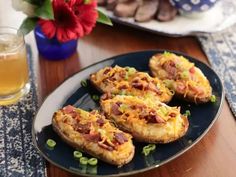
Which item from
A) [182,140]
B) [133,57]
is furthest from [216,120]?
[133,57]

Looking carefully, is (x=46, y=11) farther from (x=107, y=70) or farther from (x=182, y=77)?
(x=182, y=77)

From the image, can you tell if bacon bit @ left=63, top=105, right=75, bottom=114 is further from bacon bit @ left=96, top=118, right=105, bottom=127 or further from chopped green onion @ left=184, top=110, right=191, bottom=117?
chopped green onion @ left=184, top=110, right=191, bottom=117

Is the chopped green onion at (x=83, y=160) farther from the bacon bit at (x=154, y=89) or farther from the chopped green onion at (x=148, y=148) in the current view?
the bacon bit at (x=154, y=89)

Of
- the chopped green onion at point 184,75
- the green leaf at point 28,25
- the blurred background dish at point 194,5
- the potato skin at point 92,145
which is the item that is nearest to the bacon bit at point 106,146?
the potato skin at point 92,145

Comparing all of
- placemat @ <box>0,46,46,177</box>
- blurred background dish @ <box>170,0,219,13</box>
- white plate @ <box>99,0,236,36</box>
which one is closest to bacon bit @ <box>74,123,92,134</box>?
placemat @ <box>0,46,46,177</box>

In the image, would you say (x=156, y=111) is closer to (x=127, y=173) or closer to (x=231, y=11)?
(x=127, y=173)

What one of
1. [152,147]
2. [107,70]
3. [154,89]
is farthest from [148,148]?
[107,70]
